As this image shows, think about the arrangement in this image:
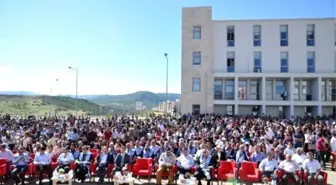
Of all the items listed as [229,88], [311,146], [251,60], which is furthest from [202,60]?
[311,146]

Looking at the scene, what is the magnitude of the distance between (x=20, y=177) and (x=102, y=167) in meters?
3.24

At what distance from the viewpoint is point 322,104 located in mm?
37562

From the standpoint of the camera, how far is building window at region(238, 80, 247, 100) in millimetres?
39059

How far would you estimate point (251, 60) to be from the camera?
39.2m

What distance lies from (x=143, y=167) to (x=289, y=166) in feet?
19.7

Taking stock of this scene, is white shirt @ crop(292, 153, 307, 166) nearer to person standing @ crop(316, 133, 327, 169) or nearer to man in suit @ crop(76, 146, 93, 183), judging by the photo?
person standing @ crop(316, 133, 327, 169)

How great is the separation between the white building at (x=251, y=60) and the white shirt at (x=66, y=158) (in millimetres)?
25657

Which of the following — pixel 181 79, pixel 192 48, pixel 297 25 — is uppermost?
pixel 297 25

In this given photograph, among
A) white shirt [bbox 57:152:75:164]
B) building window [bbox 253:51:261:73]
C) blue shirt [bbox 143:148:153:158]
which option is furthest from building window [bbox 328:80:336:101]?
white shirt [bbox 57:152:75:164]

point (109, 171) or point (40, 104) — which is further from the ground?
point (40, 104)

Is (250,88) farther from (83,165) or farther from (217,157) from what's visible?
(83,165)

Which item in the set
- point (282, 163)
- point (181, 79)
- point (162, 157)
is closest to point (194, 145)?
point (162, 157)

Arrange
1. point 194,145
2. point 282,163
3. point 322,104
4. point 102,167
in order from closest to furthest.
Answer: point 282,163 → point 102,167 → point 194,145 → point 322,104

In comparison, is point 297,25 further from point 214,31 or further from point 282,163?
point 282,163
